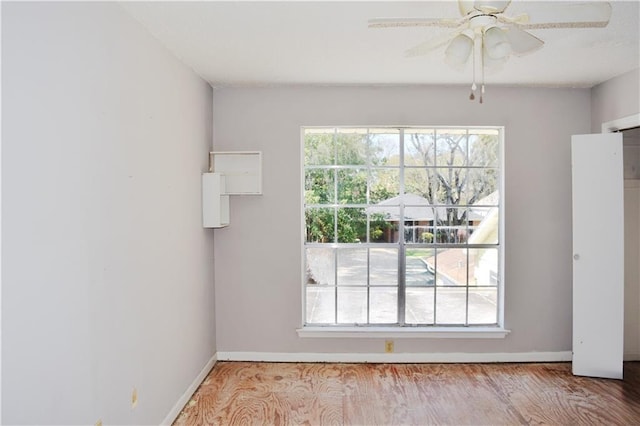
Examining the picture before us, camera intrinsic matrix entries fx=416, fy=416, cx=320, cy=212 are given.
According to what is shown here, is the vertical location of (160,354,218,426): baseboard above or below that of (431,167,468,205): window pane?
below

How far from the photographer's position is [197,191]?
337cm

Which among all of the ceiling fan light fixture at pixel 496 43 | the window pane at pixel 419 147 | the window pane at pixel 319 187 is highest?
the ceiling fan light fixture at pixel 496 43

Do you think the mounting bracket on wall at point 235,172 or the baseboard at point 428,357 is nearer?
the mounting bracket on wall at point 235,172

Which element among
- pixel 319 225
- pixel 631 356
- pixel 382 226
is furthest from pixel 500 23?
pixel 631 356

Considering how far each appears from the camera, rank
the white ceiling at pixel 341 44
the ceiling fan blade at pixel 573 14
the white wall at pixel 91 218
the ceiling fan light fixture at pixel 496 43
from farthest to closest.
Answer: the white ceiling at pixel 341 44 → the ceiling fan light fixture at pixel 496 43 → the ceiling fan blade at pixel 573 14 → the white wall at pixel 91 218

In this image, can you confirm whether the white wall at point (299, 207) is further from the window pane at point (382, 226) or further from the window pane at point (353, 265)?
the window pane at point (382, 226)

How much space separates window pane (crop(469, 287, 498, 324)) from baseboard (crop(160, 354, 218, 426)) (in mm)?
2389

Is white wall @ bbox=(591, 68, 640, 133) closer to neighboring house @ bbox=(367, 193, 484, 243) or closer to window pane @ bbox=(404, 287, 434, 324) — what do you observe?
neighboring house @ bbox=(367, 193, 484, 243)

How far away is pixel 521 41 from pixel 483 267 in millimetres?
2414

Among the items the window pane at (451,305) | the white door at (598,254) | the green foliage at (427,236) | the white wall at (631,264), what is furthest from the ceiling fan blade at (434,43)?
the white wall at (631,264)

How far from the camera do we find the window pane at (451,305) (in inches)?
151

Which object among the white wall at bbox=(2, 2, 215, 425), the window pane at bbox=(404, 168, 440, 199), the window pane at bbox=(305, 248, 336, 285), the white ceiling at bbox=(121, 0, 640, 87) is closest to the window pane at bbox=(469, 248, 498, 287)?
the window pane at bbox=(404, 168, 440, 199)

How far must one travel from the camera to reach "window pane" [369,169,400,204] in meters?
3.82

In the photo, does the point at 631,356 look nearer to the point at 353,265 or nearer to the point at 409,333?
the point at 409,333
